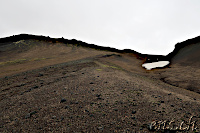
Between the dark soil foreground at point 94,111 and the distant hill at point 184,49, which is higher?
the distant hill at point 184,49

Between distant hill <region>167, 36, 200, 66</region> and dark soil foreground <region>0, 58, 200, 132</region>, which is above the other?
distant hill <region>167, 36, 200, 66</region>

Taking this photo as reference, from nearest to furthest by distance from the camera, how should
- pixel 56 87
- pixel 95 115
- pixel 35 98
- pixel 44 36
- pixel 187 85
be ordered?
pixel 95 115 < pixel 35 98 < pixel 56 87 < pixel 187 85 < pixel 44 36

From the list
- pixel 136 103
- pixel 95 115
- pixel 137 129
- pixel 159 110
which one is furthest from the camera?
pixel 136 103

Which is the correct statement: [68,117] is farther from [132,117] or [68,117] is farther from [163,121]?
[163,121]

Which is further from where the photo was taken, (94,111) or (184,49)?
(184,49)

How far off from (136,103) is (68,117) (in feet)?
8.94

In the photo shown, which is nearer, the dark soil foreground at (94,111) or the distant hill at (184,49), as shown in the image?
the dark soil foreground at (94,111)

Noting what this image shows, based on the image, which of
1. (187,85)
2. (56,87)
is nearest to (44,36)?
(56,87)

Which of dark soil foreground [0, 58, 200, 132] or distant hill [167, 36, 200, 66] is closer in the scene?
dark soil foreground [0, 58, 200, 132]

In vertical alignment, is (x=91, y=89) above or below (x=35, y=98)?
above

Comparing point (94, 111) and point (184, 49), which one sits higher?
point (184, 49)

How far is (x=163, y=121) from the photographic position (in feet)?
13.3

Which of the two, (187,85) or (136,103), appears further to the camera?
(187,85)

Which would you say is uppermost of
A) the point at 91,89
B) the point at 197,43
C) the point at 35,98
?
the point at 197,43
